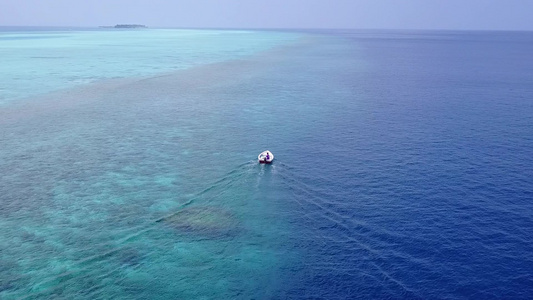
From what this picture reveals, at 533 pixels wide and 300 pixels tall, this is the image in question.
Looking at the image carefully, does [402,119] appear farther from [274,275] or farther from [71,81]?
[71,81]

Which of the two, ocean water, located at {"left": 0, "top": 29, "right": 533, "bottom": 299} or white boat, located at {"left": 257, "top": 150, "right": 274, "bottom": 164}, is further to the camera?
white boat, located at {"left": 257, "top": 150, "right": 274, "bottom": 164}

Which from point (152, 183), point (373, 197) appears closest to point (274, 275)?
point (373, 197)

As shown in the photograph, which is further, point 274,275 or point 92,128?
point 92,128

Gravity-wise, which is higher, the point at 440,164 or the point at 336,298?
the point at 440,164

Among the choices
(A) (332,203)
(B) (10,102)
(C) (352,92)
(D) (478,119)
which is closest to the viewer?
(A) (332,203)

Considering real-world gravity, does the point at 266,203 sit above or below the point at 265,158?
below

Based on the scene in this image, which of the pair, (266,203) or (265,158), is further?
(265,158)

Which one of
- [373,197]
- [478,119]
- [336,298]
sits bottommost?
[336,298]

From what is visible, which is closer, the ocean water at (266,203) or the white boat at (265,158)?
the ocean water at (266,203)
